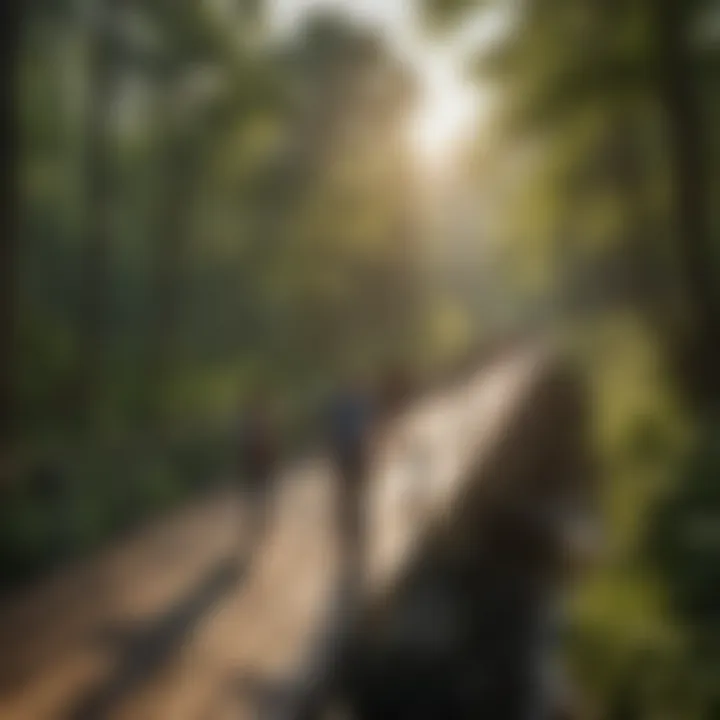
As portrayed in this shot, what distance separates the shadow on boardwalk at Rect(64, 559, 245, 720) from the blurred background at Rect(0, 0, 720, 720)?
0.57 metres

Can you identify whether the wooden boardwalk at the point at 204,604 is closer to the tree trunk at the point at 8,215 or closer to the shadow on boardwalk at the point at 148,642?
the shadow on boardwalk at the point at 148,642

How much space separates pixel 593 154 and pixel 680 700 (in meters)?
1.63

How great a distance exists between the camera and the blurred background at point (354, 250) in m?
2.51

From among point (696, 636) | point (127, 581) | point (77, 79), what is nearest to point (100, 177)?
point (77, 79)

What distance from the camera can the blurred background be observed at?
98.7 inches

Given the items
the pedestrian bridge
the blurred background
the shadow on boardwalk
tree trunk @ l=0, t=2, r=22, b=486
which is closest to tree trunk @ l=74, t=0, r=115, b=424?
the blurred background

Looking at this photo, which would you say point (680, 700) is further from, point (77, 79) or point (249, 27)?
point (77, 79)

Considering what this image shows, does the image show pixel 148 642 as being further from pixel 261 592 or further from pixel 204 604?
pixel 261 592

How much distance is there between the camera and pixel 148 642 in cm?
227

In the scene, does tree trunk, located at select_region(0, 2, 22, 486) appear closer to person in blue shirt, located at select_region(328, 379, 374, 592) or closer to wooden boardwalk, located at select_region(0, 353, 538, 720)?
wooden boardwalk, located at select_region(0, 353, 538, 720)

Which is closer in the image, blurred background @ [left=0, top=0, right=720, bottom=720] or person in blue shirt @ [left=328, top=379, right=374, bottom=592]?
blurred background @ [left=0, top=0, right=720, bottom=720]

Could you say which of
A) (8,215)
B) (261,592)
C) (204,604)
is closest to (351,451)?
(261,592)

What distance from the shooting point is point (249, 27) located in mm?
3367

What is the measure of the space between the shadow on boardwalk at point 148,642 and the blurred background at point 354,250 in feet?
1.86
